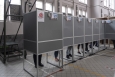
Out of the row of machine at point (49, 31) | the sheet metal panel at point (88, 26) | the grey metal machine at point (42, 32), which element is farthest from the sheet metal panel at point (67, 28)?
the sheet metal panel at point (88, 26)

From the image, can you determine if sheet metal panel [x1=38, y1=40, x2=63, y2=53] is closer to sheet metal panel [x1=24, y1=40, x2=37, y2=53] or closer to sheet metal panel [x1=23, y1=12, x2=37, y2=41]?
sheet metal panel [x1=24, y1=40, x2=37, y2=53]

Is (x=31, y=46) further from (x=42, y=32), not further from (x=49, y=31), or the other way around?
(x=49, y=31)

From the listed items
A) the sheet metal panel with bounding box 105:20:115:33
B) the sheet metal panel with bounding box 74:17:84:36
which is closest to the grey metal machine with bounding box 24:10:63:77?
the sheet metal panel with bounding box 74:17:84:36

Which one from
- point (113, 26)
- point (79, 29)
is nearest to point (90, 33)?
point (79, 29)

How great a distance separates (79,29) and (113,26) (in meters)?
2.68

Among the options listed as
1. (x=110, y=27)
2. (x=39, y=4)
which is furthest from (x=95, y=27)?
(x=39, y=4)

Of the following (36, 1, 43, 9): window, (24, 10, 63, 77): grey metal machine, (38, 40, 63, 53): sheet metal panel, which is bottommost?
(38, 40, 63, 53): sheet metal panel

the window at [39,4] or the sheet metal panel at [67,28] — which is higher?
the window at [39,4]

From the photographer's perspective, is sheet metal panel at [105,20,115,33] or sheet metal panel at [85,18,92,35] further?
sheet metal panel at [105,20,115,33]

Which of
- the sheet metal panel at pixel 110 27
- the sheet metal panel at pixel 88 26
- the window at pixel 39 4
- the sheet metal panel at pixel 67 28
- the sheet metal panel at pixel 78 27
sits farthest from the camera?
the window at pixel 39 4

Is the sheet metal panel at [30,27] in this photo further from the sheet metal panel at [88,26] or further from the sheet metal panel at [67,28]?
the sheet metal panel at [88,26]

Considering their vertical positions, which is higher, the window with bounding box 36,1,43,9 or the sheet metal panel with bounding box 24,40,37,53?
the window with bounding box 36,1,43,9

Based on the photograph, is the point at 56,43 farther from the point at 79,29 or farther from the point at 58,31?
the point at 79,29

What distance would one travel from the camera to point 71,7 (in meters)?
9.01
